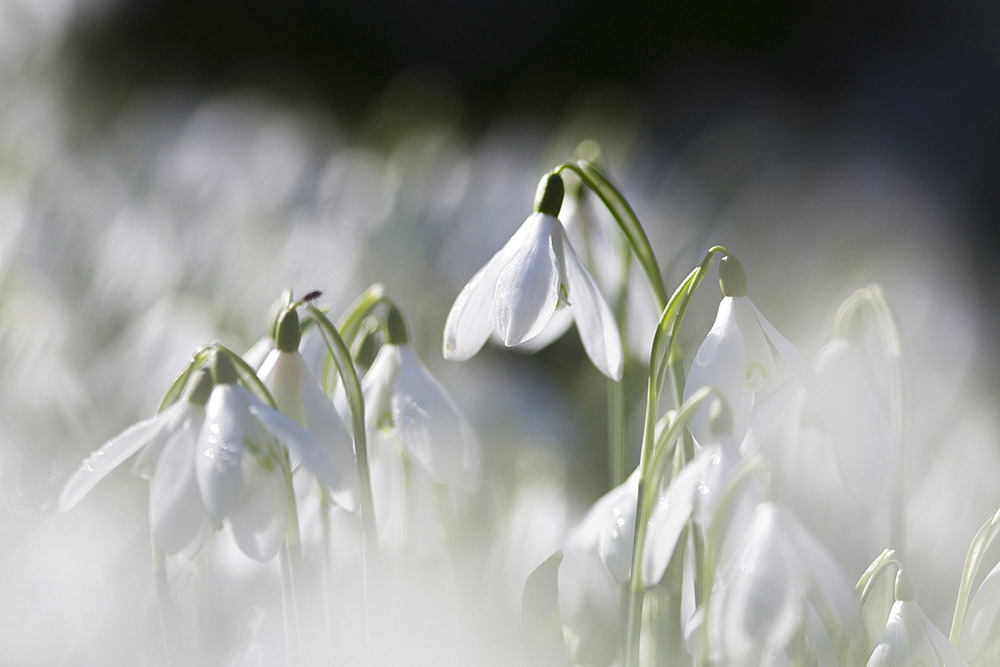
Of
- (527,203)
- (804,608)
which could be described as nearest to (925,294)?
(527,203)

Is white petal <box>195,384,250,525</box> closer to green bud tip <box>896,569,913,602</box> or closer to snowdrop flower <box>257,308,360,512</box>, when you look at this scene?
snowdrop flower <box>257,308,360,512</box>

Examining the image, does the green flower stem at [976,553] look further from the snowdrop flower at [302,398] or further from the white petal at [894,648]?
the snowdrop flower at [302,398]

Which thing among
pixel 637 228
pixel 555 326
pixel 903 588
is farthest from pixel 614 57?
pixel 903 588

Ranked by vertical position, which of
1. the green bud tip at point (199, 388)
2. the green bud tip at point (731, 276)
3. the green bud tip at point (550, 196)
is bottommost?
the green bud tip at point (731, 276)

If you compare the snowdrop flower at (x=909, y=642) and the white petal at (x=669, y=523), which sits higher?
the white petal at (x=669, y=523)

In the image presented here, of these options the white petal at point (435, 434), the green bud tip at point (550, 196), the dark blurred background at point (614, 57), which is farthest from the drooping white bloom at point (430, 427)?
the dark blurred background at point (614, 57)

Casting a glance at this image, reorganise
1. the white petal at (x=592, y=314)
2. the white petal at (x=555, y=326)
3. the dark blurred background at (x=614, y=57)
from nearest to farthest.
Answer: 1. the white petal at (x=592, y=314)
2. the white petal at (x=555, y=326)
3. the dark blurred background at (x=614, y=57)

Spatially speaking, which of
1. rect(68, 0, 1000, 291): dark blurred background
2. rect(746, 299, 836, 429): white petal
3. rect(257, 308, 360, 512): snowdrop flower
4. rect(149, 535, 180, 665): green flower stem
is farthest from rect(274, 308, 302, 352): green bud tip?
rect(68, 0, 1000, 291): dark blurred background
